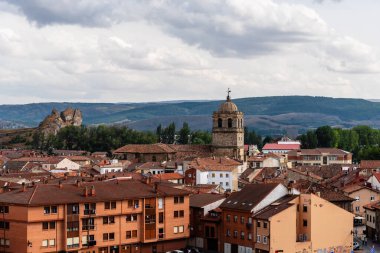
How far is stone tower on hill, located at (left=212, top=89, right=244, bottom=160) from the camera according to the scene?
165 meters

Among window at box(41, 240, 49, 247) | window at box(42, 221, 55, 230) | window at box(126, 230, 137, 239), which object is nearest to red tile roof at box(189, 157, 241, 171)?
window at box(126, 230, 137, 239)

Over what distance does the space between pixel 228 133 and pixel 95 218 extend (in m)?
94.2

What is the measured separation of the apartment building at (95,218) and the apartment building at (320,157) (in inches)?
4596

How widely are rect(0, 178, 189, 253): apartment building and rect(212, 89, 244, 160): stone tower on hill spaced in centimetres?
8314

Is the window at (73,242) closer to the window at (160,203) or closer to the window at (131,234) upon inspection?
the window at (131,234)

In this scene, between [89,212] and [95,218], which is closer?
[89,212]

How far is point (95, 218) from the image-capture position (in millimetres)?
73062

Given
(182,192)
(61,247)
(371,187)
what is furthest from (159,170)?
(61,247)

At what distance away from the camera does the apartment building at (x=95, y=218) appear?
69062mm

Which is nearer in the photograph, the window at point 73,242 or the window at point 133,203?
the window at point 73,242

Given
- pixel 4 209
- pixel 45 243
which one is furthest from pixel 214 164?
pixel 4 209

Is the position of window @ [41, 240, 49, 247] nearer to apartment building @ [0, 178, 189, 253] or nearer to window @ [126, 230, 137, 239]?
apartment building @ [0, 178, 189, 253]

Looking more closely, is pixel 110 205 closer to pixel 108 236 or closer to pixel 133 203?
pixel 133 203

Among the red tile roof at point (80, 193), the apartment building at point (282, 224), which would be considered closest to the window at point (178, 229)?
the red tile roof at point (80, 193)
